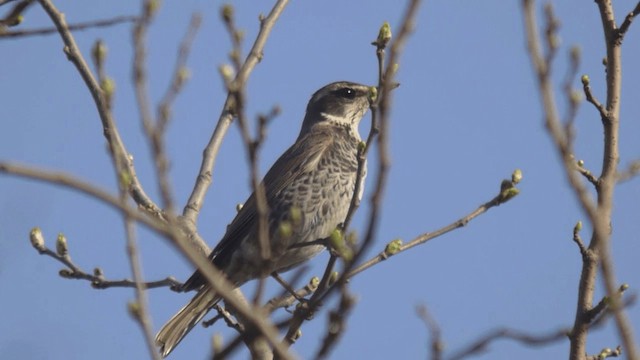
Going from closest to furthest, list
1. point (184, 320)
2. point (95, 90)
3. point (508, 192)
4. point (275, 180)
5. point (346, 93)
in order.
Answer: point (508, 192), point (95, 90), point (184, 320), point (275, 180), point (346, 93)

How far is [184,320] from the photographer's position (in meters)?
6.68

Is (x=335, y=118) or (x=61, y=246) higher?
(x=335, y=118)

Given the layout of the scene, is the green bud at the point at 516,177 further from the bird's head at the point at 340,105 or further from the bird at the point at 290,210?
the bird's head at the point at 340,105

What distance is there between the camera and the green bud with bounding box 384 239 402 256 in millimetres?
4863

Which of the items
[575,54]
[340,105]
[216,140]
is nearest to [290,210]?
[216,140]

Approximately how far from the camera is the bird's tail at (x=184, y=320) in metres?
6.59

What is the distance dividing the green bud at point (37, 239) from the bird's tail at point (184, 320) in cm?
113

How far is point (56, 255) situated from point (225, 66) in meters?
3.05

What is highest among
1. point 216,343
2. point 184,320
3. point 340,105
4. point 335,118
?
point 340,105

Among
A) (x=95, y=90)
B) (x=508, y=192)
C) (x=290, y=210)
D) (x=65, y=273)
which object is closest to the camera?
(x=508, y=192)

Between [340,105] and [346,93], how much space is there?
0.13 meters

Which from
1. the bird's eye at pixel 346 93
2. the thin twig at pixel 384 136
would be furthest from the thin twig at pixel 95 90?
the thin twig at pixel 384 136

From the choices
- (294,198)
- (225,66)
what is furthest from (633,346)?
(294,198)

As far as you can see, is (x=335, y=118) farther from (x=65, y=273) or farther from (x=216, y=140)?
(x=65, y=273)
